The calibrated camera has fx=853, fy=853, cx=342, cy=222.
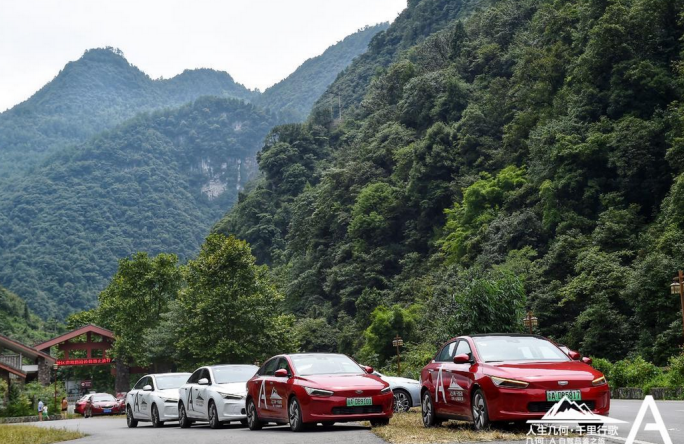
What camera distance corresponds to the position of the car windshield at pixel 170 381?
22.7 metres

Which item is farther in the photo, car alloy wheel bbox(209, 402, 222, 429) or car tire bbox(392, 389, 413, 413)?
car tire bbox(392, 389, 413, 413)

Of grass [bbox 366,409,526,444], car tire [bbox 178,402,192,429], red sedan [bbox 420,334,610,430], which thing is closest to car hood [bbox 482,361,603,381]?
red sedan [bbox 420,334,610,430]

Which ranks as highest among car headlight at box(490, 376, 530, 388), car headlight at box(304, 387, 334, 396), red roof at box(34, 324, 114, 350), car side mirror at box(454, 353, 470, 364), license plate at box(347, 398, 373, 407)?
red roof at box(34, 324, 114, 350)

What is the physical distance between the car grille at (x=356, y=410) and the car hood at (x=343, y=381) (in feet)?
1.06

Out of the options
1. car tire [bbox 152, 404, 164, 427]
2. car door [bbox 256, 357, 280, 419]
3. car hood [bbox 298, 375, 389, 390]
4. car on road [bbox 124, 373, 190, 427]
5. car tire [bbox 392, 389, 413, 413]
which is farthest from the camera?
car tire [bbox 152, 404, 164, 427]

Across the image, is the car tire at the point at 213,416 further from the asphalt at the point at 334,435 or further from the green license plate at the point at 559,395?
the green license plate at the point at 559,395

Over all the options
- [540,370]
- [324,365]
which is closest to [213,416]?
[324,365]

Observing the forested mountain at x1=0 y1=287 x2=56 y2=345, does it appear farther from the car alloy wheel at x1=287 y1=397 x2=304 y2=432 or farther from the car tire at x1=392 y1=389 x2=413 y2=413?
the car alloy wheel at x1=287 y1=397 x2=304 y2=432

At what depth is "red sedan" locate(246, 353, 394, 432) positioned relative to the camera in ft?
46.0

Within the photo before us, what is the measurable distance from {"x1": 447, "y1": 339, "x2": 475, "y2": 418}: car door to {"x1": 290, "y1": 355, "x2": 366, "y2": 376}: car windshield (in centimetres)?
274

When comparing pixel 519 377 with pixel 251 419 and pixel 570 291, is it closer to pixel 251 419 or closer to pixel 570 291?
pixel 251 419

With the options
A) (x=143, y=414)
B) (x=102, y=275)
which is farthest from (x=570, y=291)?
(x=102, y=275)

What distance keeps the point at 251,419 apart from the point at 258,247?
8574 cm

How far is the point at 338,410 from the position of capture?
14008 millimetres
